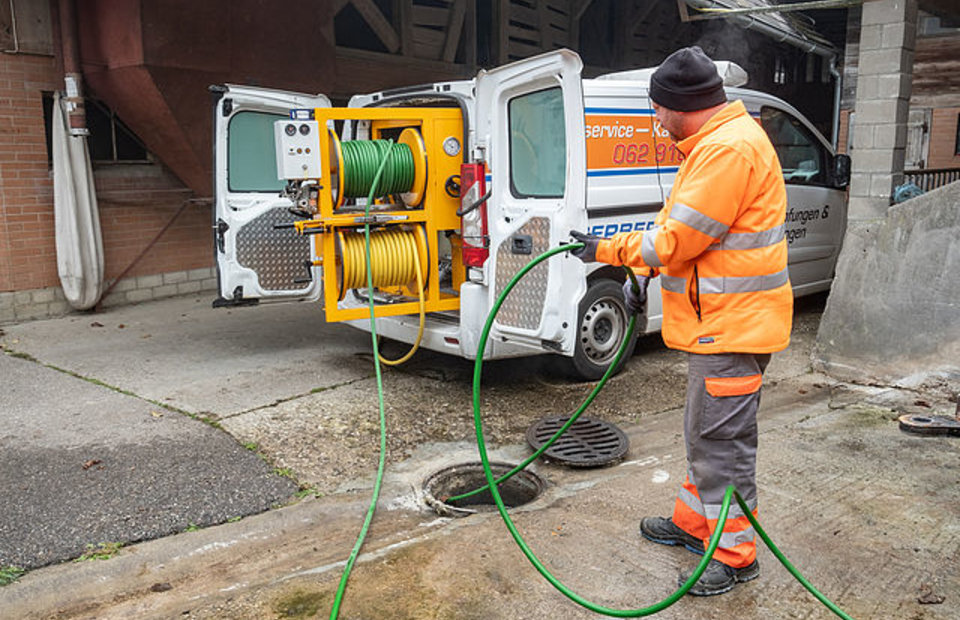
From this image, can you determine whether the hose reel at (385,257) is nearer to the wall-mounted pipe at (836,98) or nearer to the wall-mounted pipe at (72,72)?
the wall-mounted pipe at (72,72)

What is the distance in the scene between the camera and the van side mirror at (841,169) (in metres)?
7.70

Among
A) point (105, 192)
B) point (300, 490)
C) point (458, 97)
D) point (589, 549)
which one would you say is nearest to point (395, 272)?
point (458, 97)

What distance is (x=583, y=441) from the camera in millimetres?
4891

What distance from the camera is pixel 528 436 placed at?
4.96 m

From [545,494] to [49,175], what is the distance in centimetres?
655

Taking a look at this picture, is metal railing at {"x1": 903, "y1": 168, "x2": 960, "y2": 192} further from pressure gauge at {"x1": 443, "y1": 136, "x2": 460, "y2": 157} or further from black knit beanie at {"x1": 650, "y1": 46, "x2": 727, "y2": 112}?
black knit beanie at {"x1": 650, "y1": 46, "x2": 727, "y2": 112}

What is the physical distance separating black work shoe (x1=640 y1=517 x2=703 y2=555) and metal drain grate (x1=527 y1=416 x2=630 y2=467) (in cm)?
92

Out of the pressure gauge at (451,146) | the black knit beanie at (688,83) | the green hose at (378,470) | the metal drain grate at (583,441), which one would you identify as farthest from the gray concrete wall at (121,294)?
the black knit beanie at (688,83)

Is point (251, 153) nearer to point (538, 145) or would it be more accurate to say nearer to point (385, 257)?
point (385, 257)

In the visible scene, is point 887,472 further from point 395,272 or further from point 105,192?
point 105,192

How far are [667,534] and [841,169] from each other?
17.8ft

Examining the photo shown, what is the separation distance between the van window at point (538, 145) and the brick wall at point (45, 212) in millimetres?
4967

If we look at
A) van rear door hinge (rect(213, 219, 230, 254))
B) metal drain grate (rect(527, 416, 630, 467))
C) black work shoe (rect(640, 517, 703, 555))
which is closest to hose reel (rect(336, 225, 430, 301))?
metal drain grate (rect(527, 416, 630, 467))

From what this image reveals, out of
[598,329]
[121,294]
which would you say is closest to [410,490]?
[598,329]
